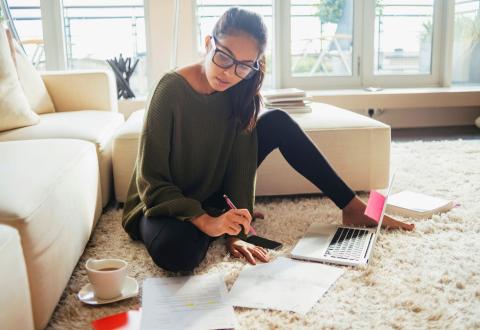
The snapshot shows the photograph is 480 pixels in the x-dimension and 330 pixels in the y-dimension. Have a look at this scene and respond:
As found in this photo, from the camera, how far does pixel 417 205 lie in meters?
1.81

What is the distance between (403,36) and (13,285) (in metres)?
3.79

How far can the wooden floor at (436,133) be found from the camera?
340 centimetres

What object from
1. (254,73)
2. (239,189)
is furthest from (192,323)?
(254,73)

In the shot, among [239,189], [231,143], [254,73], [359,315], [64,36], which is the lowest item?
[359,315]

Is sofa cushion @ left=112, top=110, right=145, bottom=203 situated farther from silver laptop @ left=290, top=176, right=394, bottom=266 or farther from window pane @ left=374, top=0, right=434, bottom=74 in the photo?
window pane @ left=374, top=0, right=434, bottom=74

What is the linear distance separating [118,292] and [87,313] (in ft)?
0.27

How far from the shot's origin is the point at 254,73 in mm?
1384

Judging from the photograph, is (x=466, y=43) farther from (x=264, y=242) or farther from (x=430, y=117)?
(x=264, y=242)

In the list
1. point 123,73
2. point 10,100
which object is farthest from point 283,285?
point 123,73

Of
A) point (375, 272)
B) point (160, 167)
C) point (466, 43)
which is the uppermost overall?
point (466, 43)

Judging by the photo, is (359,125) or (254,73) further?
(359,125)

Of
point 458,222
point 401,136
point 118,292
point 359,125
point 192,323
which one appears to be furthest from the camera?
point 401,136

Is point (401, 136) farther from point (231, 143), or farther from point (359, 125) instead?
point (231, 143)

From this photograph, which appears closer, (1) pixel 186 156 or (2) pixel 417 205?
(1) pixel 186 156
